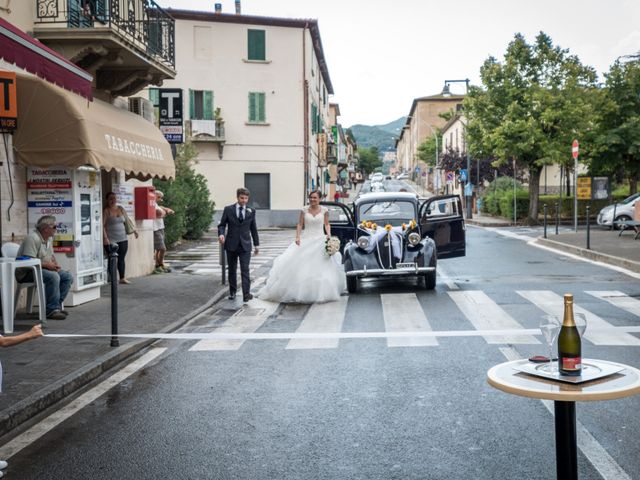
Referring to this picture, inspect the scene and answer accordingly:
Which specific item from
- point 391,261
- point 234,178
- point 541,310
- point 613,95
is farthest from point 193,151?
point 613,95

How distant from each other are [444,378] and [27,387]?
3592 mm

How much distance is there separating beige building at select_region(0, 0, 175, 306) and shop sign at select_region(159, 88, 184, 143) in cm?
30

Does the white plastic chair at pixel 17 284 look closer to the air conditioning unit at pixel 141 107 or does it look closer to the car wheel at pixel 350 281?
the car wheel at pixel 350 281

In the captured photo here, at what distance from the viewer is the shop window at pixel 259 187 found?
42812mm

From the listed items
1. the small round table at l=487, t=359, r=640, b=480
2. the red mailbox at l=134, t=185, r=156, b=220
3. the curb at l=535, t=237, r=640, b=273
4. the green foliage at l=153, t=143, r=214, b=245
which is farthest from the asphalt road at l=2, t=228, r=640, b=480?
the green foliage at l=153, t=143, r=214, b=245

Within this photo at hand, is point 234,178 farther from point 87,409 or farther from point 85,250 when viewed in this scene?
point 87,409

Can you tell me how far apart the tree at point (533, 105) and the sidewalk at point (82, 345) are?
94.1ft

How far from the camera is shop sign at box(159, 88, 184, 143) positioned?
16.2m

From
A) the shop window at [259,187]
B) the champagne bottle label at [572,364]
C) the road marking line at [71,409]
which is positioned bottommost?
the road marking line at [71,409]

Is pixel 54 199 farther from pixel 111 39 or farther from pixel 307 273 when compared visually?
pixel 307 273

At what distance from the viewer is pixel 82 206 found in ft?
41.3

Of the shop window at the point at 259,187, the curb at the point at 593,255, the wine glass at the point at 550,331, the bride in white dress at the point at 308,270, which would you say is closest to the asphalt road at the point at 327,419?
the wine glass at the point at 550,331

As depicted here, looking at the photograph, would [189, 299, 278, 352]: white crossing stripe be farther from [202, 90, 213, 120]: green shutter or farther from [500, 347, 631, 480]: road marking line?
[202, 90, 213, 120]: green shutter

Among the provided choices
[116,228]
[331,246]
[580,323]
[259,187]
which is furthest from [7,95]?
[259,187]
